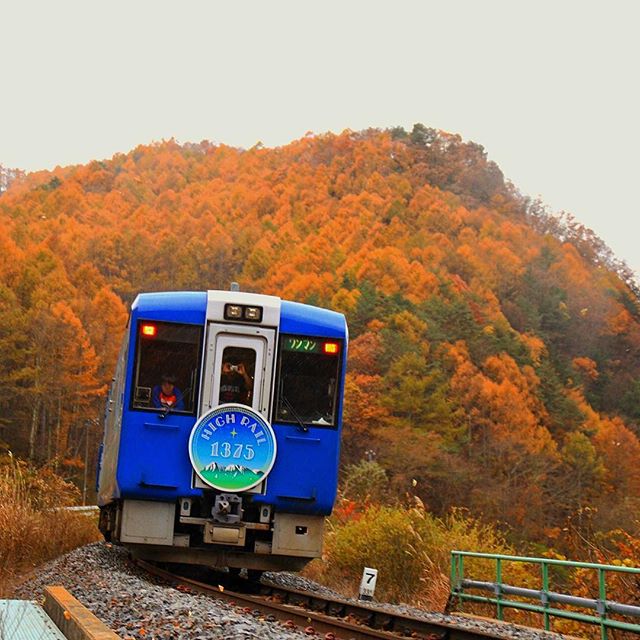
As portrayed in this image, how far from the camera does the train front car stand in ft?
41.1

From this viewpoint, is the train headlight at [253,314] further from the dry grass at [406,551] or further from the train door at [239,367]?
the dry grass at [406,551]

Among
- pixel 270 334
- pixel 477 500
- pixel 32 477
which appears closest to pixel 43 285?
pixel 477 500

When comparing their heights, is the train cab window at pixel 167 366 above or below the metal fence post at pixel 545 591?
above

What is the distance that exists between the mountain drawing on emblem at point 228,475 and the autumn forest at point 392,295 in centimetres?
2583

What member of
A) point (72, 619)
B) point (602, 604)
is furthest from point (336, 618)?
point (72, 619)

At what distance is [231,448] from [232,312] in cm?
146

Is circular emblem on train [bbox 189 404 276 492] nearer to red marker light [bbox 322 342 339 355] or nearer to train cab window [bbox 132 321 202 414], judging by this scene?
train cab window [bbox 132 321 202 414]

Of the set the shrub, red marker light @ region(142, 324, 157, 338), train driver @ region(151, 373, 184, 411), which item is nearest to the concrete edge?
train driver @ region(151, 373, 184, 411)

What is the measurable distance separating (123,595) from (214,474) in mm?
2483

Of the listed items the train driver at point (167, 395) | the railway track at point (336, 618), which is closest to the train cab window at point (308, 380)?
the train driver at point (167, 395)

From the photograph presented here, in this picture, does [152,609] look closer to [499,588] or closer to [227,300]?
[499,588]

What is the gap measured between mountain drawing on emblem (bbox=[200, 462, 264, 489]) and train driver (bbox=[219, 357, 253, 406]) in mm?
702

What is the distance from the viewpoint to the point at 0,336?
216 feet

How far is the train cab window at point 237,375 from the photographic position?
1279 centimetres
